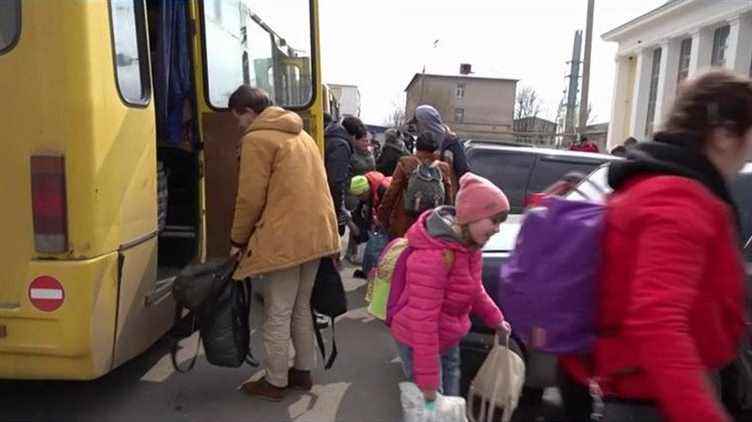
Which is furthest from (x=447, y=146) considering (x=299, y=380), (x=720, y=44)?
(x=720, y=44)

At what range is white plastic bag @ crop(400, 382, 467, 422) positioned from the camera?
2.43 meters

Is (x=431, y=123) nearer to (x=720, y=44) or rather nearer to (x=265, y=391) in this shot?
(x=265, y=391)

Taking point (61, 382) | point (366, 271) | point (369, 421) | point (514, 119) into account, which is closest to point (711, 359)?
point (369, 421)

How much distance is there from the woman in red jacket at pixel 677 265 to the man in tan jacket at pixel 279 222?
233cm

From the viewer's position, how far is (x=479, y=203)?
Answer: 2668 mm

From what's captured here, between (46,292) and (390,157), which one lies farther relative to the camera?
(390,157)

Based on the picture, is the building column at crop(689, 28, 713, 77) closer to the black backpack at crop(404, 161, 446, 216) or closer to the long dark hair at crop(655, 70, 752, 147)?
the black backpack at crop(404, 161, 446, 216)

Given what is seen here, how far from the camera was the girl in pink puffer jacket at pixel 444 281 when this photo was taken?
2.53m

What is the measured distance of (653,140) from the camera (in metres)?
1.62

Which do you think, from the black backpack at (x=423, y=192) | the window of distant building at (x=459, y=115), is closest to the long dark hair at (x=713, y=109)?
the black backpack at (x=423, y=192)

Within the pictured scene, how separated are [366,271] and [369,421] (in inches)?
131

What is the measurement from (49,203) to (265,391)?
1.80 m

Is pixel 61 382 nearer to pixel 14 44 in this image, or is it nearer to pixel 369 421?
pixel 369 421

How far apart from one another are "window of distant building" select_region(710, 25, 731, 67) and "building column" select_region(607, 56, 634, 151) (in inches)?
272
